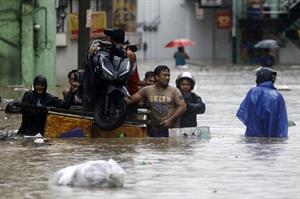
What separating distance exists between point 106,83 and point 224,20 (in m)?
62.1

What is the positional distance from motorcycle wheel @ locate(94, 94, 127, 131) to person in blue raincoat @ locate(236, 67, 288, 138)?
192 cm

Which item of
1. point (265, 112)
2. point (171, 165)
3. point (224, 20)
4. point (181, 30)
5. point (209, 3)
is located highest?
point (209, 3)

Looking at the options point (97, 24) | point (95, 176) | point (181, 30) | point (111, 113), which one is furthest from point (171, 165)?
point (181, 30)

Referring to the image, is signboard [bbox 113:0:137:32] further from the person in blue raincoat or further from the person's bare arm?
the person's bare arm

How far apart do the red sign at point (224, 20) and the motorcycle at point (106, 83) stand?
2396 inches

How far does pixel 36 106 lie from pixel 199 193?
5.88 metres

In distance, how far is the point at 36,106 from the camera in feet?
52.1

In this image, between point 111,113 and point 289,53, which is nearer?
point 111,113

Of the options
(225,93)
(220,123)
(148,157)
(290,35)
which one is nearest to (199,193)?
(148,157)

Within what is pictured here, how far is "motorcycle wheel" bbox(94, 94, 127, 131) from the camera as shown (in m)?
15.4

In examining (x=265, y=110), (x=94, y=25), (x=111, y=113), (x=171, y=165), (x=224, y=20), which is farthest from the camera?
(x=224, y=20)

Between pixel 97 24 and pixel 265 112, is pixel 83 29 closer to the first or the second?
pixel 265 112

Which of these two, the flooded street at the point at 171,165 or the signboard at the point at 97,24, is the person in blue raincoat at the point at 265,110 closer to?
the flooded street at the point at 171,165

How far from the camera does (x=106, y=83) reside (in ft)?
50.9
